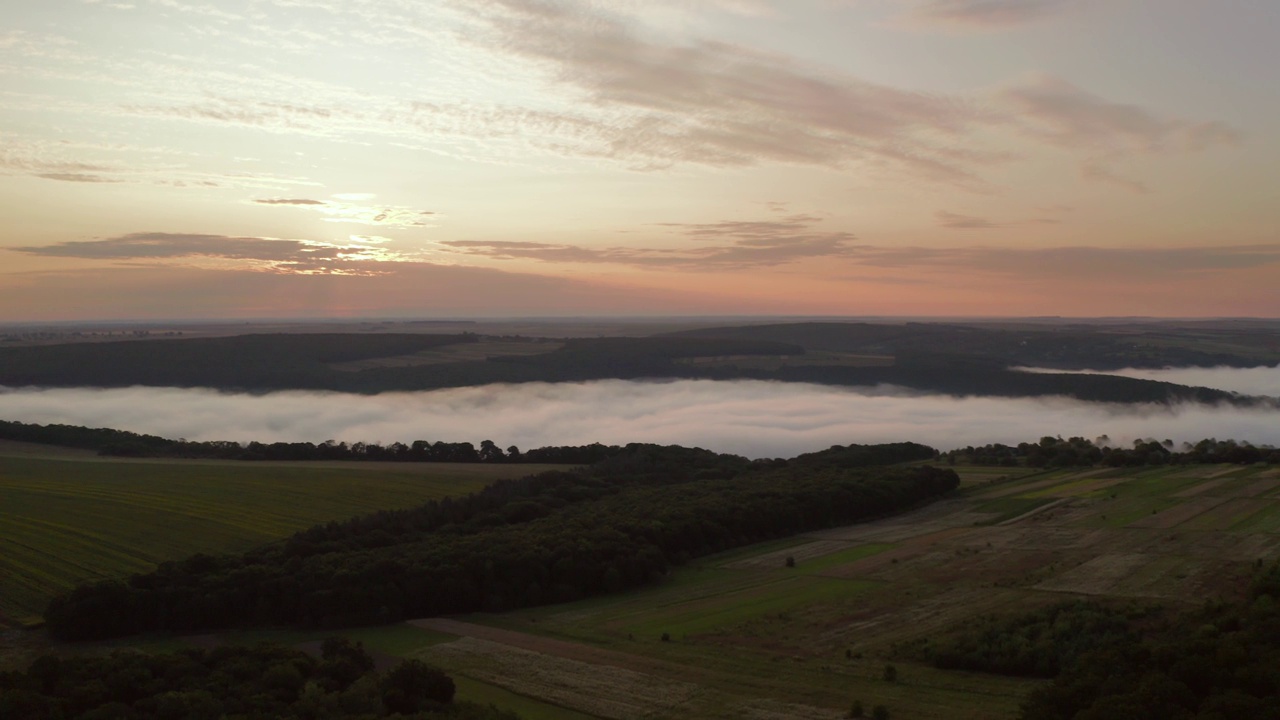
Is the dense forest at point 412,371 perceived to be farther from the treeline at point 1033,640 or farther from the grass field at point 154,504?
the treeline at point 1033,640

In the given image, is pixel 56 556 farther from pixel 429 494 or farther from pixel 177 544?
pixel 429 494

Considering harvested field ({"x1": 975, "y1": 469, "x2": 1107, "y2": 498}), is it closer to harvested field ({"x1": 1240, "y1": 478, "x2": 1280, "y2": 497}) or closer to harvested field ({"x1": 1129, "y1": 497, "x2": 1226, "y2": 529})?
harvested field ({"x1": 1129, "y1": 497, "x2": 1226, "y2": 529})

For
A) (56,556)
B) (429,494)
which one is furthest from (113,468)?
(56,556)

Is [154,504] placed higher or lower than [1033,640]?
higher

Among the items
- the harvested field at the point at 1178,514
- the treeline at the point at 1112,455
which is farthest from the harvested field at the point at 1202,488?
the treeline at the point at 1112,455

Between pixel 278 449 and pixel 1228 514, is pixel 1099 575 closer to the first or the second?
pixel 1228 514

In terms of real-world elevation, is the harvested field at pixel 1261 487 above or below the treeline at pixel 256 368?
below

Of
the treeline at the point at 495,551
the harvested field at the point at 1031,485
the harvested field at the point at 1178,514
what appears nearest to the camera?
the treeline at the point at 495,551

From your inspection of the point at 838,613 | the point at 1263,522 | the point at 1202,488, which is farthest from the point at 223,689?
the point at 1202,488
